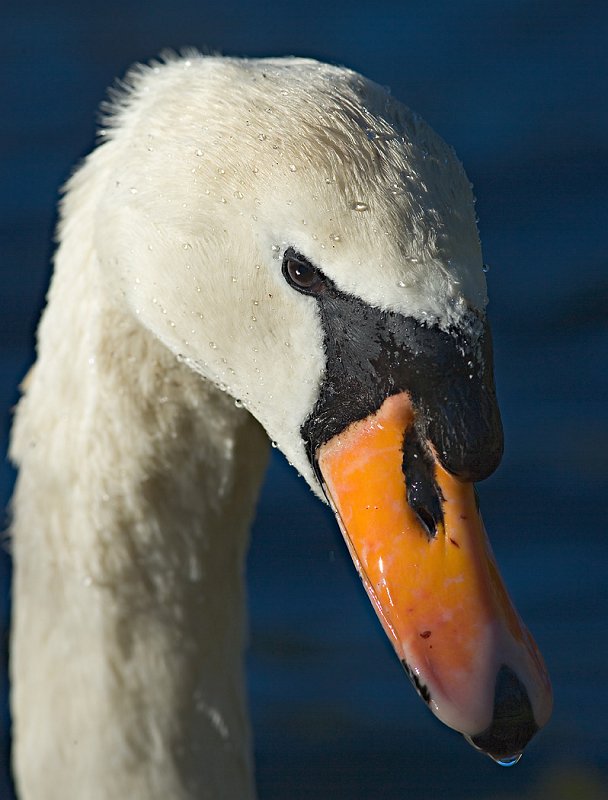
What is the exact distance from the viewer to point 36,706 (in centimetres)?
424

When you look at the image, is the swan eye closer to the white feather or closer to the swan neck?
the white feather

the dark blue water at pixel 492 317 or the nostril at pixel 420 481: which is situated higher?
the nostril at pixel 420 481

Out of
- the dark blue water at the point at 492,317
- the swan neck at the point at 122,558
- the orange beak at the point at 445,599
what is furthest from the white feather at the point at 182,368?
the dark blue water at the point at 492,317

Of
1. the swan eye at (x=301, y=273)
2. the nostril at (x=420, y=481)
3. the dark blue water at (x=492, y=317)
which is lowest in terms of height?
the dark blue water at (x=492, y=317)

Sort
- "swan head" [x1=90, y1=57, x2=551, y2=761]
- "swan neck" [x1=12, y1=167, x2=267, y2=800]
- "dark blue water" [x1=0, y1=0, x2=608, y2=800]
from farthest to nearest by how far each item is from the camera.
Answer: "dark blue water" [x1=0, y1=0, x2=608, y2=800] → "swan neck" [x1=12, y1=167, x2=267, y2=800] → "swan head" [x1=90, y1=57, x2=551, y2=761]

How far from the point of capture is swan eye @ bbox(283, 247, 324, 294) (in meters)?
3.24

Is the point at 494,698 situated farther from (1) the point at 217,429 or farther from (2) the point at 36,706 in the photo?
(2) the point at 36,706

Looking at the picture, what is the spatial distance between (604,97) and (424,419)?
6.02 metres

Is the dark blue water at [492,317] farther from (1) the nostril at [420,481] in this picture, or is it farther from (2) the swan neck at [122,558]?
(1) the nostril at [420,481]

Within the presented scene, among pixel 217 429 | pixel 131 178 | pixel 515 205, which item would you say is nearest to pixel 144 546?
pixel 217 429

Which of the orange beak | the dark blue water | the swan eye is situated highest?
the swan eye

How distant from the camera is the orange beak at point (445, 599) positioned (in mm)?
3207

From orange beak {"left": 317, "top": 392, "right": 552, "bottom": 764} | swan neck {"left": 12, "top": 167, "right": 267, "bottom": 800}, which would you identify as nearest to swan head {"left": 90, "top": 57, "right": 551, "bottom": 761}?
orange beak {"left": 317, "top": 392, "right": 552, "bottom": 764}

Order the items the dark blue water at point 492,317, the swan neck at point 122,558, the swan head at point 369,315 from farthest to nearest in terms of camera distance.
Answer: the dark blue water at point 492,317
the swan neck at point 122,558
the swan head at point 369,315
